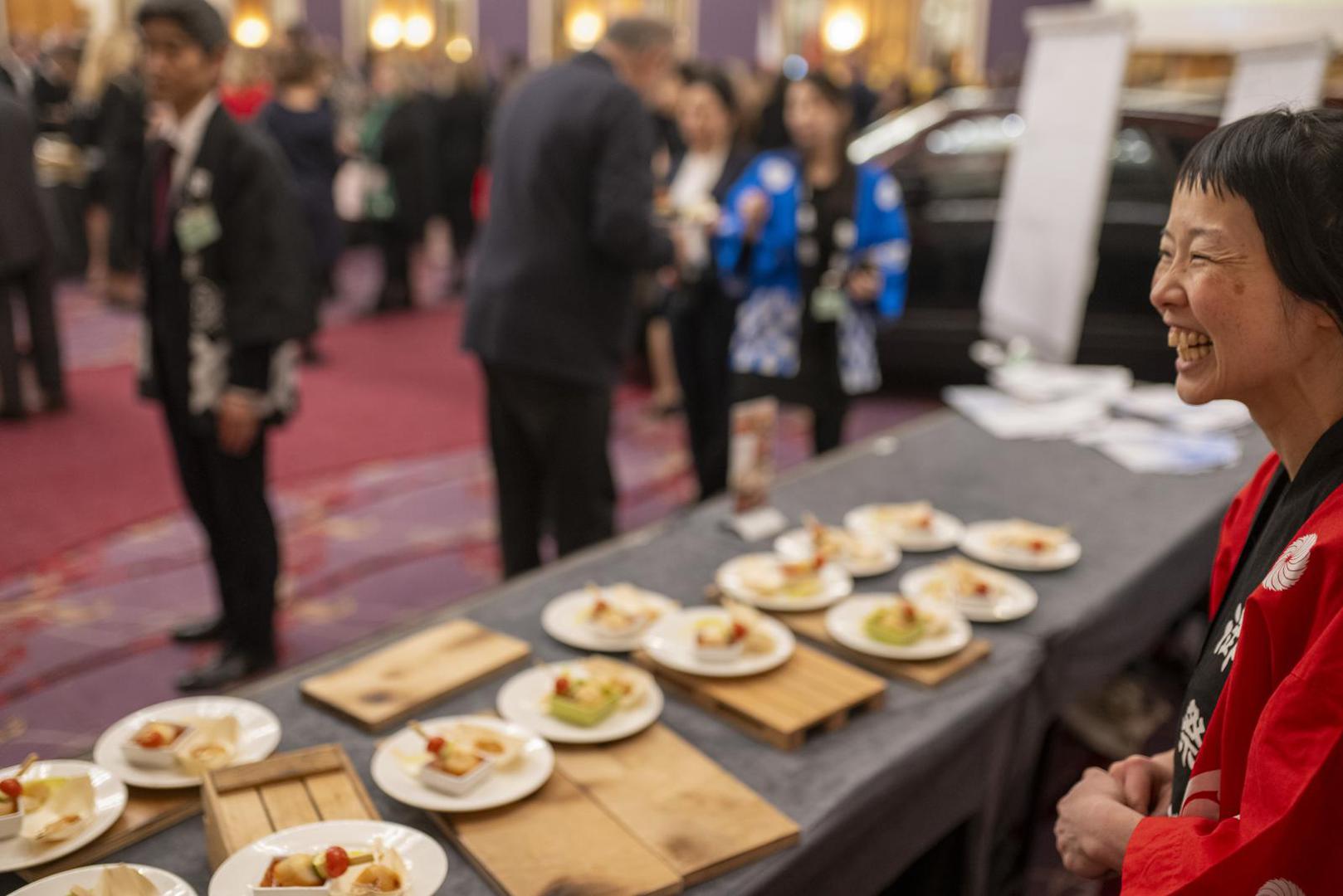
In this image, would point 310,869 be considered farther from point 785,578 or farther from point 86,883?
point 785,578

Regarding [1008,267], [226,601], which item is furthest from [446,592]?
[1008,267]

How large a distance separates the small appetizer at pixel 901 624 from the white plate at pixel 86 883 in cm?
99

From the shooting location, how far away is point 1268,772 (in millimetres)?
926

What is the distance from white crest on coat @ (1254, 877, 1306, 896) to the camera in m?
0.94

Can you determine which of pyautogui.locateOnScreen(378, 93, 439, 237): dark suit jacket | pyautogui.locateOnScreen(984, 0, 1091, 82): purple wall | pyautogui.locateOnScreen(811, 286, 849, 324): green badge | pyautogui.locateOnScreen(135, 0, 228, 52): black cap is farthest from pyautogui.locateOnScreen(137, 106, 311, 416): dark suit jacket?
pyautogui.locateOnScreen(984, 0, 1091, 82): purple wall

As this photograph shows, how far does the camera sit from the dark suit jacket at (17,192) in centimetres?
445

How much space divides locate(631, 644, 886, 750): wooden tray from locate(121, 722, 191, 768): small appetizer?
62cm

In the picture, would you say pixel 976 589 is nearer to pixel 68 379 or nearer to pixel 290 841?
pixel 290 841

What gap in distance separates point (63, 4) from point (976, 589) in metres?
13.9

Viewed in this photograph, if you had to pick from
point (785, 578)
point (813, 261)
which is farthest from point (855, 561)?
point (813, 261)

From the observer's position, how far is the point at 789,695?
1579mm

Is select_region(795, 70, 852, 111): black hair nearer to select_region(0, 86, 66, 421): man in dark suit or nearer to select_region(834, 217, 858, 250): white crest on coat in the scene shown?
select_region(834, 217, 858, 250): white crest on coat

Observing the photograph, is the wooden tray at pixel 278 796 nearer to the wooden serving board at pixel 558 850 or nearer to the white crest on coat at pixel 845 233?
the wooden serving board at pixel 558 850

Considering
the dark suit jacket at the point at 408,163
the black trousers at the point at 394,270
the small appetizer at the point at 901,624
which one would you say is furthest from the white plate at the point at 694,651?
the black trousers at the point at 394,270
